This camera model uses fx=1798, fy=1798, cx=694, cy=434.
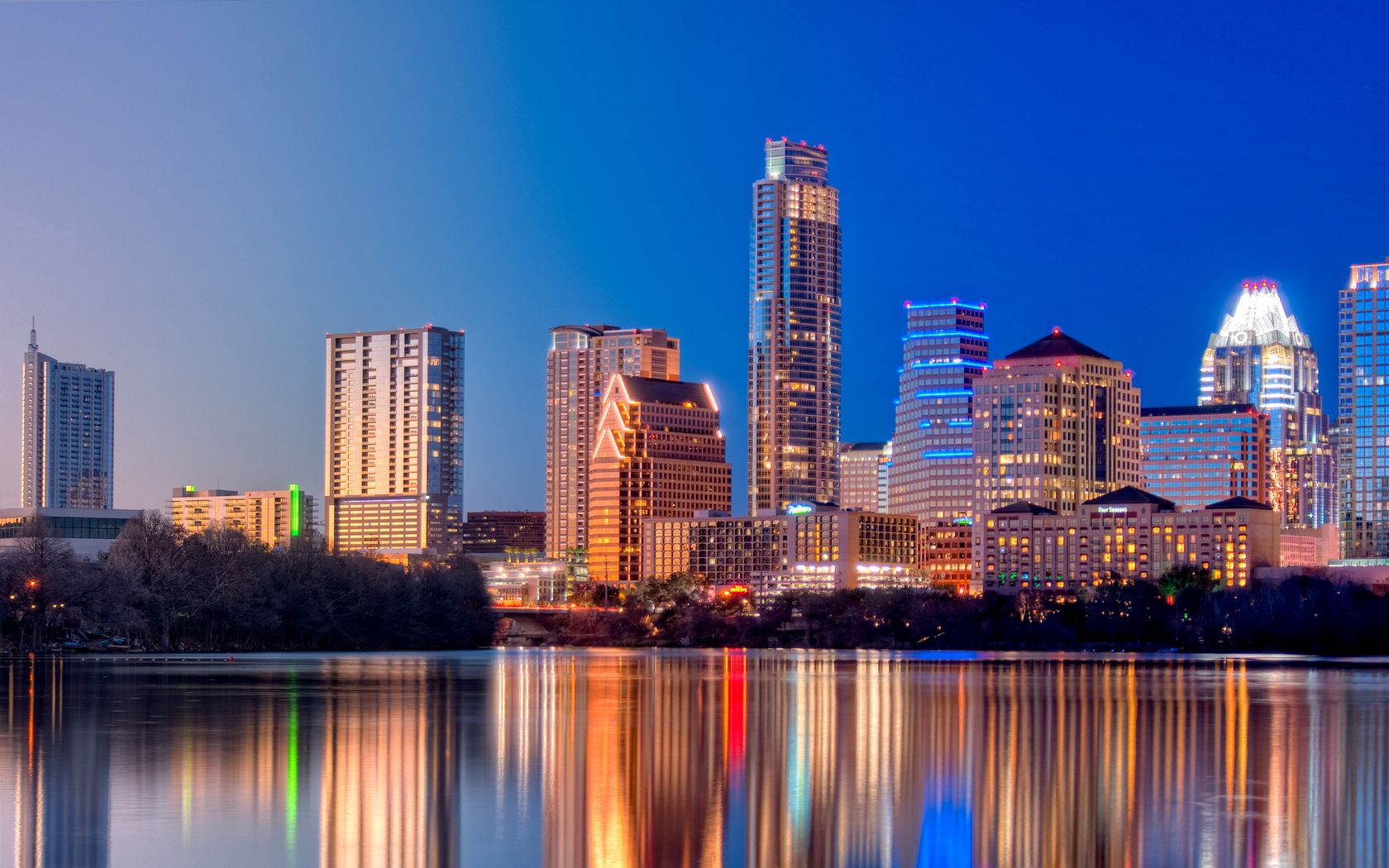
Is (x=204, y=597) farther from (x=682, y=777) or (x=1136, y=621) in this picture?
(x=682, y=777)

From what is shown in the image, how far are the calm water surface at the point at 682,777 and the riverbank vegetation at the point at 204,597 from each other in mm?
50471

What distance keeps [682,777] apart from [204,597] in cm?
9932

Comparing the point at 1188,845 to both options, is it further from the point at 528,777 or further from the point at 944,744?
the point at 944,744

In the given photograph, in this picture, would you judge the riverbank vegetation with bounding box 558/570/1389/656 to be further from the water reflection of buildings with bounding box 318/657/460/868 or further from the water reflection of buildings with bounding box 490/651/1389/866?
the water reflection of buildings with bounding box 318/657/460/868

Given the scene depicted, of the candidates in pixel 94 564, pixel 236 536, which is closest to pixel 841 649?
pixel 236 536

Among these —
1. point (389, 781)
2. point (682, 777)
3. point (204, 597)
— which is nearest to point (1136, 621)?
point (204, 597)

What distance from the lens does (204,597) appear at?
13150 centimetres

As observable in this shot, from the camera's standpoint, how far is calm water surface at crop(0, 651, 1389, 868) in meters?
29.2

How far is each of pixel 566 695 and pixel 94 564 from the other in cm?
7177

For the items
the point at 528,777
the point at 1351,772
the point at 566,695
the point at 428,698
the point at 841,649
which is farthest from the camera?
the point at 841,649

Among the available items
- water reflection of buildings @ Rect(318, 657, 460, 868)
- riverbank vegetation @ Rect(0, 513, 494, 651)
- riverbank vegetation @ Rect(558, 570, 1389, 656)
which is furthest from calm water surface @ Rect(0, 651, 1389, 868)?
riverbank vegetation @ Rect(558, 570, 1389, 656)

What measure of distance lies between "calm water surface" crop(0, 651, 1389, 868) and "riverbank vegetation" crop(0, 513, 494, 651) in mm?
50471

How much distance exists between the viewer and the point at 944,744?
4838 centimetres

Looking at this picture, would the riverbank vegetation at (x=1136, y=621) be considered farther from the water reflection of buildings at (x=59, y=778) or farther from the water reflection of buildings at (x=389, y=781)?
the water reflection of buildings at (x=59, y=778)
